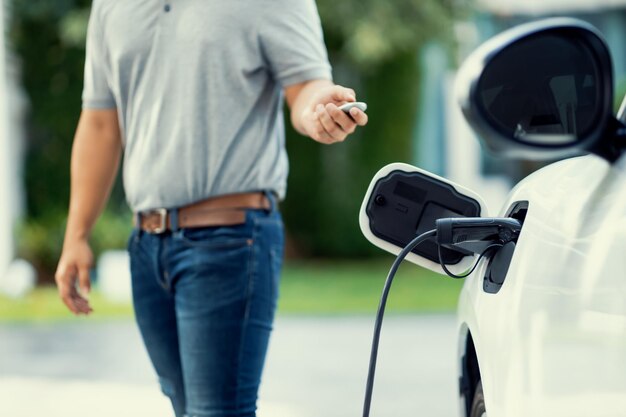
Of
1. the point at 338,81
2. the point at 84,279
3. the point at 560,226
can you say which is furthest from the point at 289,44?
the point at 338,81

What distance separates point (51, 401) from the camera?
6.33 metres

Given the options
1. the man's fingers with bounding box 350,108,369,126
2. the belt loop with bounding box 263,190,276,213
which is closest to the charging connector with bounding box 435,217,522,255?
the man's fingers with bounding box 350,108,369,126

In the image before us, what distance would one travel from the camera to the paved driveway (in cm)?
609

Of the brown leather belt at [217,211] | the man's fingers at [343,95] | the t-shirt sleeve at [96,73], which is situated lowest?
the brown leather belt at [217,211]

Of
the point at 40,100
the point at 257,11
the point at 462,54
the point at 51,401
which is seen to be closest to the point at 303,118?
the point at 257,11

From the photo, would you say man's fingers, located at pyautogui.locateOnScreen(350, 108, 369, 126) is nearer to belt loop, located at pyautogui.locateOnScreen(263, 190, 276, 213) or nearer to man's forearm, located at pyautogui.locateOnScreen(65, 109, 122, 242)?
belt loop, located at pyautogui.locateOnScreen(263, 190, 276, 213)

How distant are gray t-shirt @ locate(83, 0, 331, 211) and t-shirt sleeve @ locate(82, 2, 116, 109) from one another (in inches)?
5.9

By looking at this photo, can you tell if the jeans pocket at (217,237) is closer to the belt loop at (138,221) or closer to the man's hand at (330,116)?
the belt loop at (138,221)

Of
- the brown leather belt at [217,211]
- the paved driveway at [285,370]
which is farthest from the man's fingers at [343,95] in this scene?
the paved driveway at [285,370]

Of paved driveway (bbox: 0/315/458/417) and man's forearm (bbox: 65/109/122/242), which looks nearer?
man's forearm (bbox: 65/109/122/242)

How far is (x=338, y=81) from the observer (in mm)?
15938

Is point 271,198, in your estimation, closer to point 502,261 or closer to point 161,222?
point 161,222

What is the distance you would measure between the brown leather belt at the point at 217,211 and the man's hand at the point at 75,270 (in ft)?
1.23

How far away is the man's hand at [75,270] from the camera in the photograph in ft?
9.90
